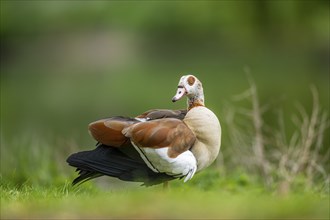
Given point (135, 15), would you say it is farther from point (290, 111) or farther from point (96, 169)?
point (96, 169)

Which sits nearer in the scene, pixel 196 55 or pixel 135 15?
pixel 135 15

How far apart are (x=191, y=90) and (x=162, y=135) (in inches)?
21.4

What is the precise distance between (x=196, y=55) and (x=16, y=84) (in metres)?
15.3

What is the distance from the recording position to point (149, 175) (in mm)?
5898

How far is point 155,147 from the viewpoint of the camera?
5715mm

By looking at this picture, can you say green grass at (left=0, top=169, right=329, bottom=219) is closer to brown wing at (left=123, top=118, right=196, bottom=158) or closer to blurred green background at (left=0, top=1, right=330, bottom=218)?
brown wing at (left=123, top=118, right=196, bottom=158)

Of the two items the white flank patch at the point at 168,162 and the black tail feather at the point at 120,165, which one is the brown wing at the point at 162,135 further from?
the black tail feather at the point at 120,165

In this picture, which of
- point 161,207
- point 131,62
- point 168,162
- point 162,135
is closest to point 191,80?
point 162,135

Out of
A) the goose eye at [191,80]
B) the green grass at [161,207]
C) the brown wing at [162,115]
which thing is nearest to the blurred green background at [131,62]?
the brown wing at [162,115]

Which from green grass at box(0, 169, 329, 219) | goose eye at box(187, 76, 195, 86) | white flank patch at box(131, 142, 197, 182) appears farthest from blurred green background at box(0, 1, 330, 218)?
green grass at box(0, 169, 329, 219)

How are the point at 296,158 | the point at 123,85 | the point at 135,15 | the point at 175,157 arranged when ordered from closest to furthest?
the point at 175,157, the point at 296,158, the point at 123,85, the point at 135,15

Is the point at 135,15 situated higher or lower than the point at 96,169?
higher

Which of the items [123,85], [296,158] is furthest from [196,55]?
[296,158]

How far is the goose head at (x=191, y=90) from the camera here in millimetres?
6043
